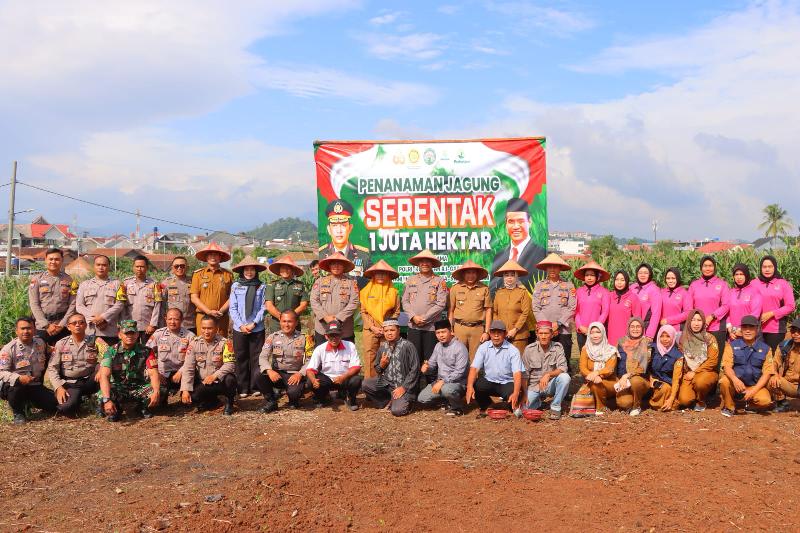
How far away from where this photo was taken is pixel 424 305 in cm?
767

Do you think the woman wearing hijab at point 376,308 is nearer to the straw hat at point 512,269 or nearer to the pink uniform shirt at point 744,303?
the straw hat at point 512,269

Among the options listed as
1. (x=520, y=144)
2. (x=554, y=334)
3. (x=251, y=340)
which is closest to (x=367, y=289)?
(x=251, y=340)

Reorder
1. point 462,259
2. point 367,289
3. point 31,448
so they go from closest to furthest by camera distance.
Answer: point 31,448 < point 367,289 < point 462,259

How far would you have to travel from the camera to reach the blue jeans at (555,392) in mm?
6902

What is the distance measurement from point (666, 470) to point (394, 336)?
3119 millimetres

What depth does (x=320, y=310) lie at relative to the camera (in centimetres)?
777

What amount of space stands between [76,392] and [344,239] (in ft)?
12.4

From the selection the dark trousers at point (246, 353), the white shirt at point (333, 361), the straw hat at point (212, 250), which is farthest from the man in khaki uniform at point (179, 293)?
the white shirt at point (333, 361)

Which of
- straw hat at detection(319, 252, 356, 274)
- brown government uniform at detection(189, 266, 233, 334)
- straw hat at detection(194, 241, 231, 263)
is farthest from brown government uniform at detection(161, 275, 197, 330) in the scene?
straw hat at detection(319, 252, 356, 274)

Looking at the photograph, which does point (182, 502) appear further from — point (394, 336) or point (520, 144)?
point (520, 144)

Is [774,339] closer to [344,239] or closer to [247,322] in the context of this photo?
[344,239]

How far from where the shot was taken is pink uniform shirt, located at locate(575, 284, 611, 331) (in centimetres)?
761

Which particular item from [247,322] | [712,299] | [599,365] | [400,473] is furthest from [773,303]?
[247,322]

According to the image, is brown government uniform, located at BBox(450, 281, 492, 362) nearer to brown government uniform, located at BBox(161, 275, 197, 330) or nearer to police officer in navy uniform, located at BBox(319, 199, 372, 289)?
police officer in navy uniform, located at BBox(319, 199, 372, 289)
